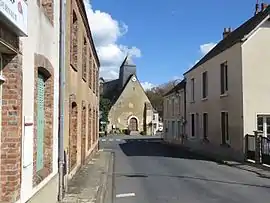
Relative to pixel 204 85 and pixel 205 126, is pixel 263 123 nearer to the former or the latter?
pixel 205 126

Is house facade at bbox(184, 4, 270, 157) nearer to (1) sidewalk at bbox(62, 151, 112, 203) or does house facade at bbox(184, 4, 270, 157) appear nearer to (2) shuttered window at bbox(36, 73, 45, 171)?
(1) sidewalk at bbox(62, 151, 112, 203)

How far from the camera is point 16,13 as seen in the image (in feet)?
18.9

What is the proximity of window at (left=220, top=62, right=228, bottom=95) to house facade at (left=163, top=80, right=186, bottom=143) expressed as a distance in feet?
40.6

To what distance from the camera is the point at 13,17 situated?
5543 mm

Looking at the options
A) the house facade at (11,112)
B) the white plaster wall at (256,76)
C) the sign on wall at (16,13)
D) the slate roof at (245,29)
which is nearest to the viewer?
the sign on wall at (16,13)

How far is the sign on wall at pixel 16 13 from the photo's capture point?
510 centimetres

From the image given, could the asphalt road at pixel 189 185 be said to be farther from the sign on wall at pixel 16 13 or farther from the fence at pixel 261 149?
the sign on wall at pixel 16 13

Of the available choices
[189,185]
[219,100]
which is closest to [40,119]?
[189,185]

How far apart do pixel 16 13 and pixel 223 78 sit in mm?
22580

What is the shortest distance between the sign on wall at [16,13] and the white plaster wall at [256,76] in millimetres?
18531

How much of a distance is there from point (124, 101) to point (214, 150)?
53719mm

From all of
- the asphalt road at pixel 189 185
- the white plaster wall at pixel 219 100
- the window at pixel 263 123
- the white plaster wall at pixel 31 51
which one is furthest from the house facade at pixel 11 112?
the window at pixel 263 123

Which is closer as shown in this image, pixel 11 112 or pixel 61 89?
pixel 11 112

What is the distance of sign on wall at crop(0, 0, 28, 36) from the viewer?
5098 mm
